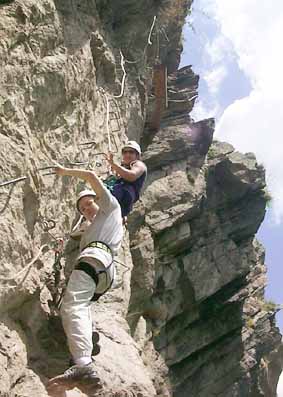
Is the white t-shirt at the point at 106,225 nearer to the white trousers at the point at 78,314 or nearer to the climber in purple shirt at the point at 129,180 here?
the white trousers at the point at 78,314

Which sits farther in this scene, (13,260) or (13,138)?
(13,138)

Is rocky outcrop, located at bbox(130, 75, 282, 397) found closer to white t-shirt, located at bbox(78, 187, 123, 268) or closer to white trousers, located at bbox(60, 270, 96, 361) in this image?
white t-shirt, located at bbox(78, 187, 123, 268)

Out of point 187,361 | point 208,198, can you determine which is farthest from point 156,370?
point 208,198

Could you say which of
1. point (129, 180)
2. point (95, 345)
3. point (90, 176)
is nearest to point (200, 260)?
point (129, 180)

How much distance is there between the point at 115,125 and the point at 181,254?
26.3 ft

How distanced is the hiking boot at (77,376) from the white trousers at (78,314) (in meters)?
0.14

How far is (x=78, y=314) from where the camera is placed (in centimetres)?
643

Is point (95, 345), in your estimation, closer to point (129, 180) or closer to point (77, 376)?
point (77, 376)

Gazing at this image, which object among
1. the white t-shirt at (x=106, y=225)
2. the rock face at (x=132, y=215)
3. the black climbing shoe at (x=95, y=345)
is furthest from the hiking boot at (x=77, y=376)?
the white t-shirt at (x=106, y=225)

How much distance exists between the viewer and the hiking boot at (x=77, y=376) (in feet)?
19.6

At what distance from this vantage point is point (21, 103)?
321 inches

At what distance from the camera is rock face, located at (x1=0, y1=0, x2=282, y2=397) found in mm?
7383

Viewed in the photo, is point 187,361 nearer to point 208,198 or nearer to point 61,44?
point 208,198

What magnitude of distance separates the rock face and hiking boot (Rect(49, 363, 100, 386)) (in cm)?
50
